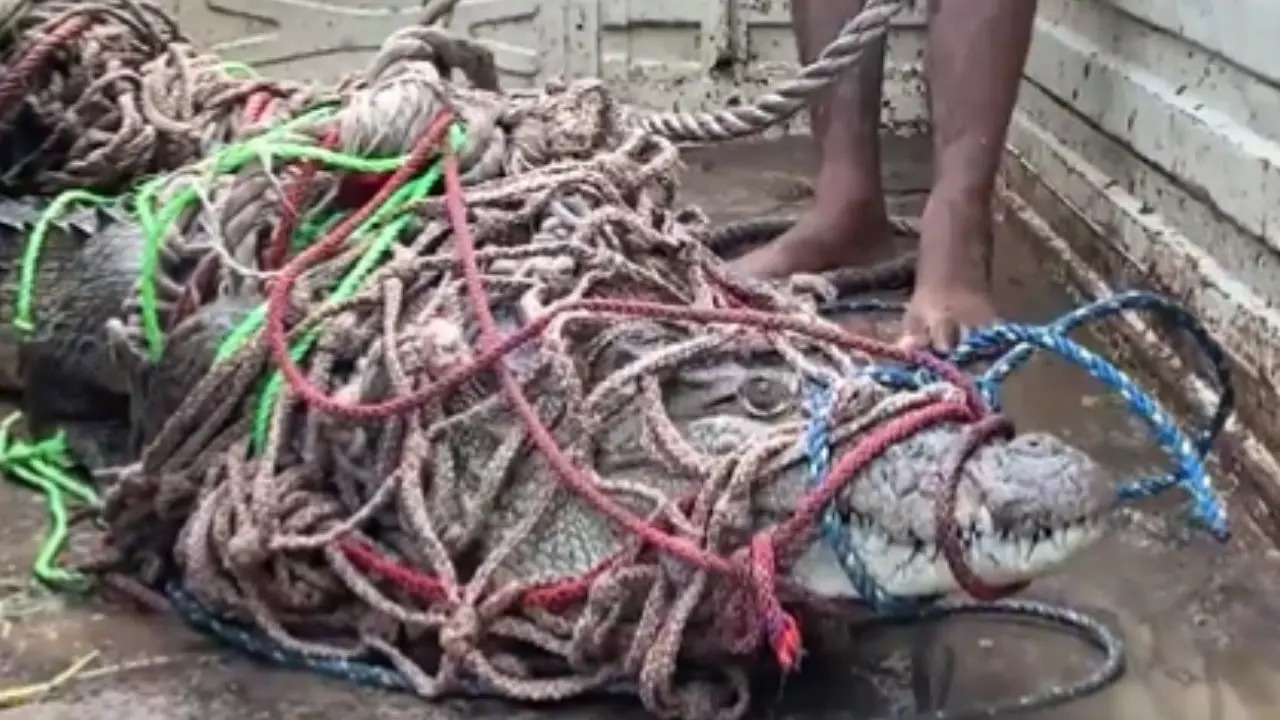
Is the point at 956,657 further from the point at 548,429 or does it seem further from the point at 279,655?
the point at 279,655

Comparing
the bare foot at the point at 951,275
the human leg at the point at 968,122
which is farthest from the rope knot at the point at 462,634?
the human leg at the point at 968,122

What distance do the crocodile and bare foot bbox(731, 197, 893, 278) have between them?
1145 mm

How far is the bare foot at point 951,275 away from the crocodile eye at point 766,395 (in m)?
0.86

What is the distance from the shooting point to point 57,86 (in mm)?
3002

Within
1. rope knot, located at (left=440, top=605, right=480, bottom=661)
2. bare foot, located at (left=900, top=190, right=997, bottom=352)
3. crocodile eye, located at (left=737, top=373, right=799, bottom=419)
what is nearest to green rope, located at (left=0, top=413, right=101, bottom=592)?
rope knot, located at (left=440, top=605, right=480, bottom=661)

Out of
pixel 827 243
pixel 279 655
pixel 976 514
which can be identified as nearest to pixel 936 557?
pixel 976 514

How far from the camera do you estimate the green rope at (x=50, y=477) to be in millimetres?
2291

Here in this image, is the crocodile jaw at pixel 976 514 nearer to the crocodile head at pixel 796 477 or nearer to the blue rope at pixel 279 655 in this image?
the crocodile head at pixel 796 477

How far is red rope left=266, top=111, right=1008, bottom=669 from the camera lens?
174 centimetres

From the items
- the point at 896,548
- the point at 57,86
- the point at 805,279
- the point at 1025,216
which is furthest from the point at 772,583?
the point at 1025,216

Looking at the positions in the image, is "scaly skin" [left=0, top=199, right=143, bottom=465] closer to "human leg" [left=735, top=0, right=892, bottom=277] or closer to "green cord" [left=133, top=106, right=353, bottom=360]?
"green cord" [left=133, top=106, right=353, bottom=360]

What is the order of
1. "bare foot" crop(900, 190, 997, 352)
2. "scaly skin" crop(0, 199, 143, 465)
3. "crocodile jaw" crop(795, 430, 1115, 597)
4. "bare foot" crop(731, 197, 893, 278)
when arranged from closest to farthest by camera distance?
1. "crocodile jaw" crop(795, 430, 1115, 597)
2. "scaly skin" crop(0, 199, 143, 465)
3. "bare foot" crop(900, 190, 997, 352)
4. "bare foot" crop(731, 197, 893, 278)

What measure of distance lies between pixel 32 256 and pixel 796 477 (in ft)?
4.19

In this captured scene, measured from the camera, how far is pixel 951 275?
9.59 feet
